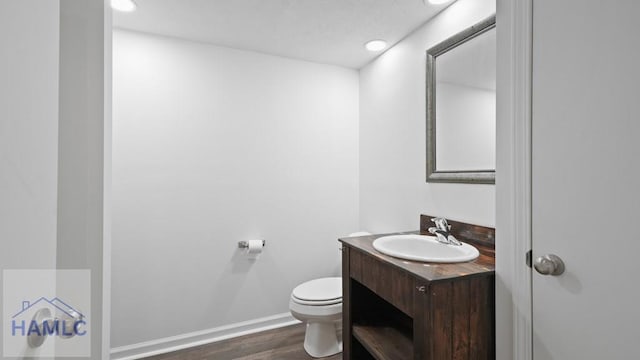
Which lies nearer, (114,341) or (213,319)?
(114,341)

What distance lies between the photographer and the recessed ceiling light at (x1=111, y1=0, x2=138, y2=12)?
64.5 inches

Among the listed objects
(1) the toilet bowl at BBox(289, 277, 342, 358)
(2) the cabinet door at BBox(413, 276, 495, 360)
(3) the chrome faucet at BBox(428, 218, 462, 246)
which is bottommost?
(1) the toilet bowl at BBox(289, 277, 342, 358)

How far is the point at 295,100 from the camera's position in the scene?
2.44 metres

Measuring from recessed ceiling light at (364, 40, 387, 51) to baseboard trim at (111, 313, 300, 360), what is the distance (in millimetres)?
2377

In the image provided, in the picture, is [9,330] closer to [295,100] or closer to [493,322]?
[493,322]

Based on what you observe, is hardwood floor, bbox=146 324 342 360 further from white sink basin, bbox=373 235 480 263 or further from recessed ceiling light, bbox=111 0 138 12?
recessed ceiling light, bbox=111 0 138 12

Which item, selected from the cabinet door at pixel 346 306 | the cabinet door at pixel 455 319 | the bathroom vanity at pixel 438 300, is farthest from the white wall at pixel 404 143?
the cabinet door at pixel 346 306

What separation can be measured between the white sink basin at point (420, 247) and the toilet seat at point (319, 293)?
0.63m

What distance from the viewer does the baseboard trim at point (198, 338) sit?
196 cm

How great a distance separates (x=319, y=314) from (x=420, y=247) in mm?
826

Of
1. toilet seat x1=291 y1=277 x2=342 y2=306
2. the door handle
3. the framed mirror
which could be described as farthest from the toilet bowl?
the door handle

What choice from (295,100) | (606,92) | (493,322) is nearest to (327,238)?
(295,100)

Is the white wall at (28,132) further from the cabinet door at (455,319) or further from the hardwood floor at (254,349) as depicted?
the hardwood floor at (254,349)

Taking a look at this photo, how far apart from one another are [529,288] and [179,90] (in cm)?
238
